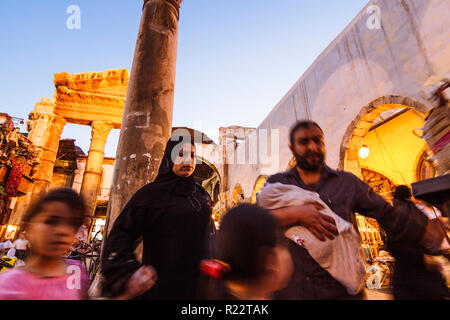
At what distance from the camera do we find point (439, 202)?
1249 mm

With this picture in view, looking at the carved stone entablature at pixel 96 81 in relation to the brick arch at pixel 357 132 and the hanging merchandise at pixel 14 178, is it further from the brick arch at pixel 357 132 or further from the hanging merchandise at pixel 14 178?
the brick arch at pixel 357 132

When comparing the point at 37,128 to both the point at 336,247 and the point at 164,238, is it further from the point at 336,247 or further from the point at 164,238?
the point at 336,247

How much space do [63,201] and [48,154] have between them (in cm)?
1345

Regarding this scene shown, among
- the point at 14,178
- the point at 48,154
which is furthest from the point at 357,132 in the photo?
the point at 14,178

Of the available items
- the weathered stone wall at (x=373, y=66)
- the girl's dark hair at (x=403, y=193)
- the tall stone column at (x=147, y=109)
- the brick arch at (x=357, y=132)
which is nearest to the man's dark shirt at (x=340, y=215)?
the girl's dark hair at (x=403, y=193)

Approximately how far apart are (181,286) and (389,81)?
5610 mm

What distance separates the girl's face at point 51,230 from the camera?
126cm

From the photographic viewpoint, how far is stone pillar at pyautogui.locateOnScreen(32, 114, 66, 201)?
11.6 metres

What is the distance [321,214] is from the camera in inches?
49.2

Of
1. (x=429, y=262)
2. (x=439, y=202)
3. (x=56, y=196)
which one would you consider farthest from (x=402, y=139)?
(x=56, y=196)

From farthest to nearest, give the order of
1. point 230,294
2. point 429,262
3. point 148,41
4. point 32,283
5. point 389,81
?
point 389,81, point 148,41, point 429,262, point 32,283, point 230,294

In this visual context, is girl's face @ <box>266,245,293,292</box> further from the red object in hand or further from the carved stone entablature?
the carved stone entablature

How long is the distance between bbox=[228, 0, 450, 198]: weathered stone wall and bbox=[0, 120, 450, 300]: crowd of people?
13.1 ft

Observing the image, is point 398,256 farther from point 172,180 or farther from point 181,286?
point 172,180
